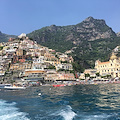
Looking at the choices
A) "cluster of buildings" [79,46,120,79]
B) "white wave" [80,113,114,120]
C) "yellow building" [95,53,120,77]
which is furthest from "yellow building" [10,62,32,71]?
"white wave" [80,113,114,120]

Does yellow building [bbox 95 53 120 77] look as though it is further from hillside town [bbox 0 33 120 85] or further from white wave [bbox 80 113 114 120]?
white wave [bbox 80 113 114 120]

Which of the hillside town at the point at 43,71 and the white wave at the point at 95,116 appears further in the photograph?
the hillside town at the point at 43,71

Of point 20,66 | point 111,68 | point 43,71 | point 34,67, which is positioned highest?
point 20,66

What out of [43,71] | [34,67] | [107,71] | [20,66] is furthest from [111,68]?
[20,66]

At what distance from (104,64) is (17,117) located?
116 meters

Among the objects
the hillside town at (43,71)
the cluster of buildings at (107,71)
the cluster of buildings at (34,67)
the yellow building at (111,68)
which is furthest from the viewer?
the yellow building at (111,68)

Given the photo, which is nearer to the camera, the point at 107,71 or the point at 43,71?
the point at 43,71

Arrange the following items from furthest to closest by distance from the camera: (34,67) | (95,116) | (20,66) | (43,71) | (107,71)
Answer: (107,71) → (20,66) → (34,67) → (43,71) → (95,116)

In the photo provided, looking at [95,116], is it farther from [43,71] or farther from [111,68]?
[111,68]

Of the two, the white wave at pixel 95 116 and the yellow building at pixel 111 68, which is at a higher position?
the yellow building at pixel 111 68

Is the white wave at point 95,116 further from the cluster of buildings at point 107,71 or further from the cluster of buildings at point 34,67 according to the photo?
the cluster of buildings at point 107,71

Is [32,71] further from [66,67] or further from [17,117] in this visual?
[17,117]

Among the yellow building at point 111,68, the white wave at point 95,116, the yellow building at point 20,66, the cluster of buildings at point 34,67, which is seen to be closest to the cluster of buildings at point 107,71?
the yellow building at point 111,68

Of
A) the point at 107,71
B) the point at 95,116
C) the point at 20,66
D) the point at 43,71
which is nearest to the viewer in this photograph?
the point at 95,116
